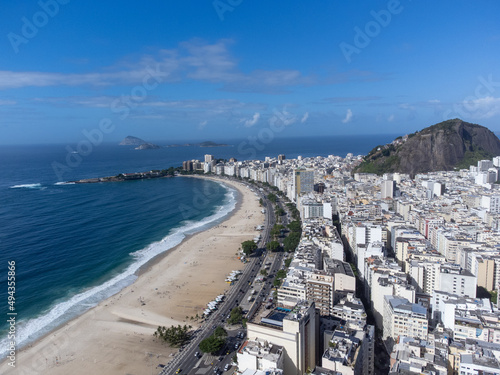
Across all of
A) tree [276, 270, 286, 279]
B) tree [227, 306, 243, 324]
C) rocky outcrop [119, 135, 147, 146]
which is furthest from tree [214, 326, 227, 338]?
rocky outcrop [119, 135, 147, 146]

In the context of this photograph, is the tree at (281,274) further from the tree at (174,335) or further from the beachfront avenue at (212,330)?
the tree at (174,335)

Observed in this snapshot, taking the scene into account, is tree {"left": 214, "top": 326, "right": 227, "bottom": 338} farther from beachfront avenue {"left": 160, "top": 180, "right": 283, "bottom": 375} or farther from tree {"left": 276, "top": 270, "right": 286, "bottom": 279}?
tree {"left": 276, "top": 270, "right": 286, "bottom": 279}

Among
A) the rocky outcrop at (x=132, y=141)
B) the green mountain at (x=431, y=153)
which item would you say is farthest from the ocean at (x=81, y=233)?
the rocky outcrop at (x=132, y=141)

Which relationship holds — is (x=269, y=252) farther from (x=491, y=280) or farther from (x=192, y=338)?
(x=491, y=280)

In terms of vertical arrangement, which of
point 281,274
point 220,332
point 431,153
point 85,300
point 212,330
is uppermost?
point 431,153

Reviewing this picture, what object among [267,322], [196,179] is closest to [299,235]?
[267,322]

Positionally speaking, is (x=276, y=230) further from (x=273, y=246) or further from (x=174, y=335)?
(x=174, y=335)

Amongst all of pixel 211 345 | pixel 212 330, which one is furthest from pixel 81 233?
pixel 211 345
